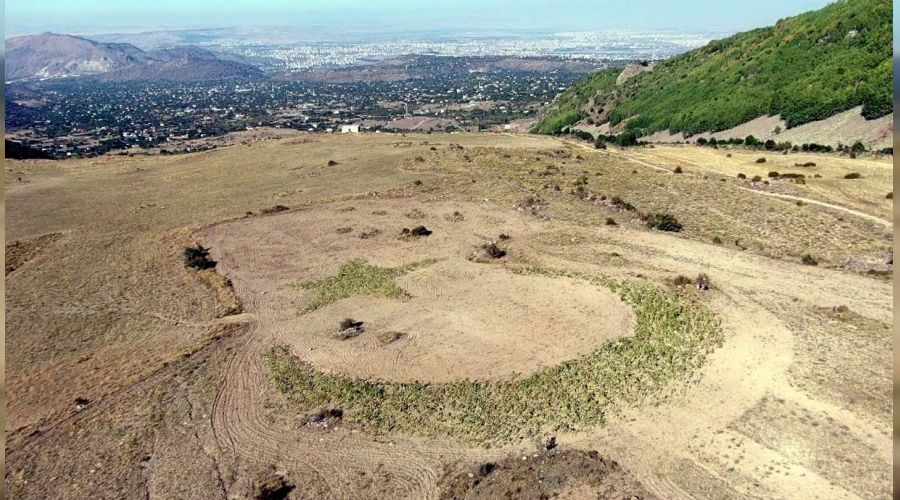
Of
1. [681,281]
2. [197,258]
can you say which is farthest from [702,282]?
[197,258]

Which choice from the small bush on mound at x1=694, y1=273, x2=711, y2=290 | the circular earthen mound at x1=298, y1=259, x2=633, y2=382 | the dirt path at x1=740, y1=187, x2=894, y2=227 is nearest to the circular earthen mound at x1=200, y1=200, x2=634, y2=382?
the circular earthen mound at x1=298, y1=259, x2=633, y2=382

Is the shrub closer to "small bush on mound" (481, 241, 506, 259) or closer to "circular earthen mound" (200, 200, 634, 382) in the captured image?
"circular earthen mound" (200, 200, 634, 382)

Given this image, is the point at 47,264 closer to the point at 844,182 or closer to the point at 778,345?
the point at 778,345

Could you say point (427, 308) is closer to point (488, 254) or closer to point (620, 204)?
point (488, 254)

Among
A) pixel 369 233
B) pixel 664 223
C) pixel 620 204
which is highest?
pixel 620 204

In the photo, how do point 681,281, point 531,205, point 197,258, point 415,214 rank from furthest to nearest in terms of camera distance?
point 531,205 → point 415,214 → point 197,258 → point 681,281

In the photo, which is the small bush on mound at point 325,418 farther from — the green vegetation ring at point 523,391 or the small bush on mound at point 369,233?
the small bush on mound at point 369,233

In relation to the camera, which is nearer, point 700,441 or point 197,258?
point 700,441
